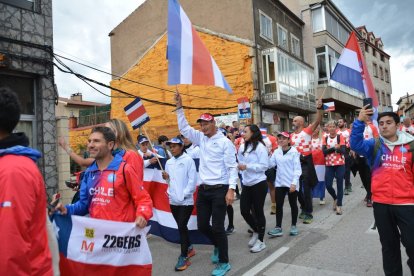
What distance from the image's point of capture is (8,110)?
1952 mm

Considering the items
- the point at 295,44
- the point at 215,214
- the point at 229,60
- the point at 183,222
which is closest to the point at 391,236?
the point at 215,214

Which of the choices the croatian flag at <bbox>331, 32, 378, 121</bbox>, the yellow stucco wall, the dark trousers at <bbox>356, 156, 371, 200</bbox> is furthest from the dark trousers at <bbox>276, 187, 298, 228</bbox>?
the yellow stucco wall

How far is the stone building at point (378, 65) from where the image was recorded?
42906mm

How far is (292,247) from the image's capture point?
5.77 meters

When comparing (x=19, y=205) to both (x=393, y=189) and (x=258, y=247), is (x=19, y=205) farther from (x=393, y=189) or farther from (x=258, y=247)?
(x=258, y=247)

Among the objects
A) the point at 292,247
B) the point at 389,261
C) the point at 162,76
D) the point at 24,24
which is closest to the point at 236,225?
the point at 292,247

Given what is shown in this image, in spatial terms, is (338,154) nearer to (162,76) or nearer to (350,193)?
(350,193)

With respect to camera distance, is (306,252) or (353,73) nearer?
(306,252)

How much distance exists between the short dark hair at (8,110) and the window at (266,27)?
2201cm

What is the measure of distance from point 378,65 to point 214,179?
47206 millimetres

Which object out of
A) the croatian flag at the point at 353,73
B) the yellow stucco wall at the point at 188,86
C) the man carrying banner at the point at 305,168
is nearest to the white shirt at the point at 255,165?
the croatian flag at the point at 353,73

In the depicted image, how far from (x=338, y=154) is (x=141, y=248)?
6.40 m

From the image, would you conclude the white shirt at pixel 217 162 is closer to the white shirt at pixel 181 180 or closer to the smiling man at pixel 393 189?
the white shirt at pixel 181 180

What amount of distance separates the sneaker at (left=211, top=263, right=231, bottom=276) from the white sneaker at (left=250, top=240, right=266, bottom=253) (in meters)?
0.94
